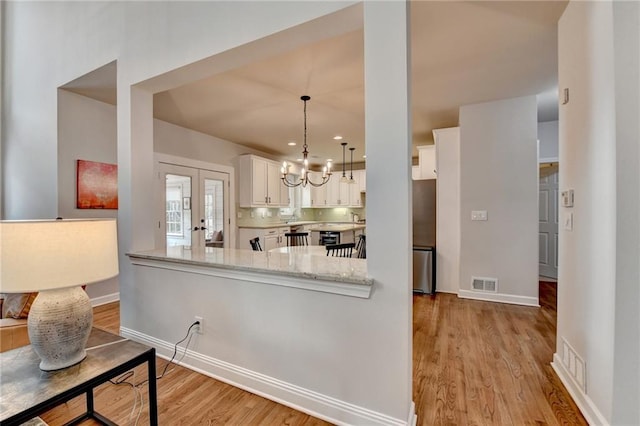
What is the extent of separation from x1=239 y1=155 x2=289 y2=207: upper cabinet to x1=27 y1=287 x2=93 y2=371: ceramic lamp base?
4625 millimetres

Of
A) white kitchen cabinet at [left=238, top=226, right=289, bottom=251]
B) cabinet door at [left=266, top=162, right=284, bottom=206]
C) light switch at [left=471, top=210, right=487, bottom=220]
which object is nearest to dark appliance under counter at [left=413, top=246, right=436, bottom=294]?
light switch at [left=471, top=210, right=487, bottom=220]

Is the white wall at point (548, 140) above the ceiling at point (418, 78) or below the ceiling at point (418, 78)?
below

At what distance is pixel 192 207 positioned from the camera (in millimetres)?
4789

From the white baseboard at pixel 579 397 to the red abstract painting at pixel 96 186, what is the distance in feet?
16.4

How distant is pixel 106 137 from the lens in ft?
12.5

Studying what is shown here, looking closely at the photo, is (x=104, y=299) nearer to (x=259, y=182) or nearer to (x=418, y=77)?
(x=259, y=182)

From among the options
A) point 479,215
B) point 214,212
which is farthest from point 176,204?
point 479,215

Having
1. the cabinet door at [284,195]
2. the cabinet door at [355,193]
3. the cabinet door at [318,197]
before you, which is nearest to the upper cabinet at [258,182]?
the cabinet door at [284,195]

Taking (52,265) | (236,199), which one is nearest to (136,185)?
(52,265)

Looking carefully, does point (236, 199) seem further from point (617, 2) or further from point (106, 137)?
point (617, 2)

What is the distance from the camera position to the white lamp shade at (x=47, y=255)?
102 centimetres

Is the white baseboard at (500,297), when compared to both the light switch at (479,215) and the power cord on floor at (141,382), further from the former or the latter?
the power cord on floor at (141,382)

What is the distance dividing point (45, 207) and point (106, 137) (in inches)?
43.8

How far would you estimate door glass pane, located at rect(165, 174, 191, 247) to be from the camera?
4.47 metres
